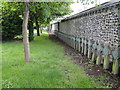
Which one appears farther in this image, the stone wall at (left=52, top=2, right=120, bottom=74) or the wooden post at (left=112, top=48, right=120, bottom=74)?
the stone wall at (left=52, top=2, right=120, bottom=74)

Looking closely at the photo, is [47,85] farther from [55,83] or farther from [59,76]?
[59,76]

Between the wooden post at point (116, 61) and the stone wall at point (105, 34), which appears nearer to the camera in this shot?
the wooden post at point (116, 61)

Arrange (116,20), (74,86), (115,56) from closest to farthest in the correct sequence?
(74,86), (115,56), (116,20)

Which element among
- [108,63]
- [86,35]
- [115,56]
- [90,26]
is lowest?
[108,63]

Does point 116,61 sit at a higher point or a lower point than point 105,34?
lower

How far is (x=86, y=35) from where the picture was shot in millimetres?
6527

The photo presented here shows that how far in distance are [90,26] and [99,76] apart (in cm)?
334

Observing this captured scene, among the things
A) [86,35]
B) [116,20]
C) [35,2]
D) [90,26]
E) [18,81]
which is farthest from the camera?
[86,35]

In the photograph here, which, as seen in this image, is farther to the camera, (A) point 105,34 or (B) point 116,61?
(A) point 105,34

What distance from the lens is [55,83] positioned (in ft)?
9.74

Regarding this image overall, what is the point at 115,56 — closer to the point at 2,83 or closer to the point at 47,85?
the point at 47,85

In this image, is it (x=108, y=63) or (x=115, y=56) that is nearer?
(x=115, y=56)

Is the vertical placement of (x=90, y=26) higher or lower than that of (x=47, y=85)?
higher

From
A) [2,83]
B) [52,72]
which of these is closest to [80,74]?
[52,72]
